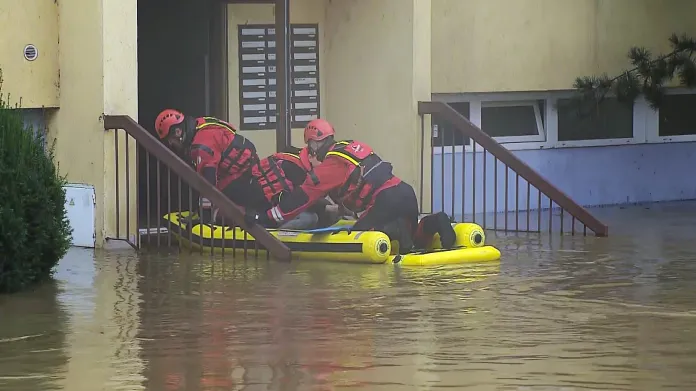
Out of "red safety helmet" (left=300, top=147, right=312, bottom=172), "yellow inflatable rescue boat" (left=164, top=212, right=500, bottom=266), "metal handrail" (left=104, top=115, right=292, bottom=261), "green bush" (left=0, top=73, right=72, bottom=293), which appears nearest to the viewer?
"green bush" (left=0, top=73, right=72, bottom=293)

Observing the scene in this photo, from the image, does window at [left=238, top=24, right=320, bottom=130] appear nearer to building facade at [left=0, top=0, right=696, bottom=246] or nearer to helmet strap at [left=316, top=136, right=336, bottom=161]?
building facade at [left=0, top=0, right=696, bottom=246]

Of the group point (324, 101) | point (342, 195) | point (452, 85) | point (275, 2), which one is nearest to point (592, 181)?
point (452, 85)

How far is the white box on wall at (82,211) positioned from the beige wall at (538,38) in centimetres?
510

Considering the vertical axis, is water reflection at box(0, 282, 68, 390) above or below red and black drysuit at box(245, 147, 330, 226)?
below

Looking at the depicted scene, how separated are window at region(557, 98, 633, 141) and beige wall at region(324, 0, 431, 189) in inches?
107

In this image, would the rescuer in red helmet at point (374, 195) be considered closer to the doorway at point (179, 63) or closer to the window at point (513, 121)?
the doorway at point (179, 63)

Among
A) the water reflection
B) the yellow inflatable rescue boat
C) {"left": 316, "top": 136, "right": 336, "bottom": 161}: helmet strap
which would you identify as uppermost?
{"left": 316, "top": 136, "right": 336, "bottom": 161}: helmet strap

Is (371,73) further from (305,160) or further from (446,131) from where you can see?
(305,160)

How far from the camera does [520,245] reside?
46.6ft

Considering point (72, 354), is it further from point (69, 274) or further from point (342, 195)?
point (342, 195)

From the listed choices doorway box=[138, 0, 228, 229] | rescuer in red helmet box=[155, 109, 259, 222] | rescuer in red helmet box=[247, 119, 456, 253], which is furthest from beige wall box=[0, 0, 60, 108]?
rescuer in red helmet box=[247, 119, 456, 253]

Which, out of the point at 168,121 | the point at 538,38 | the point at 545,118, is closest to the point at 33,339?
the point at 168,121

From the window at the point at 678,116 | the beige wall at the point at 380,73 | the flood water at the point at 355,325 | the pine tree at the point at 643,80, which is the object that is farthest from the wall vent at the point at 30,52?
the window at the point at 678,116

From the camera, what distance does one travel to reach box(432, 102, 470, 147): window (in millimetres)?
16172
